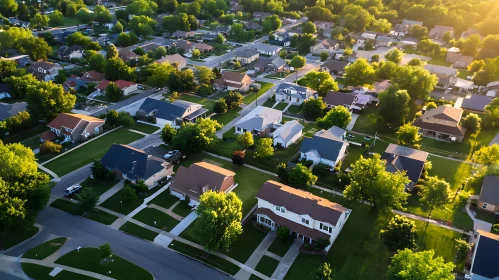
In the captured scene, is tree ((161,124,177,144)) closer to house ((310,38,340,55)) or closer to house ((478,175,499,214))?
house ((478,175,499,214))

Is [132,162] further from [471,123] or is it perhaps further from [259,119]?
[471,123]

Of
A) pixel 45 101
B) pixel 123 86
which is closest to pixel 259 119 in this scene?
pixel 123 86

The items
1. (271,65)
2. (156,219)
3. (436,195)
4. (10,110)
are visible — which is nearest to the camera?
(436,195)

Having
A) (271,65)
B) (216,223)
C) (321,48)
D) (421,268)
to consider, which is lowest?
(321,48)

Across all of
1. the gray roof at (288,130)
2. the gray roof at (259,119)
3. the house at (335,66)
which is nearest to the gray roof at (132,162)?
the gray roof at (259,119)

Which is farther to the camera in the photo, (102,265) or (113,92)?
(113,92)

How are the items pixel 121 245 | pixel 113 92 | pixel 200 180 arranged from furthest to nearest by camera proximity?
1. pixel 113 92
2. pixel 200 180
3. pixel 121 245

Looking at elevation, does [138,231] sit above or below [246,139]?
below

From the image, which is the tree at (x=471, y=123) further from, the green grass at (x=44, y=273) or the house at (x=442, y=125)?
the green grass at (x=44, y=273)
